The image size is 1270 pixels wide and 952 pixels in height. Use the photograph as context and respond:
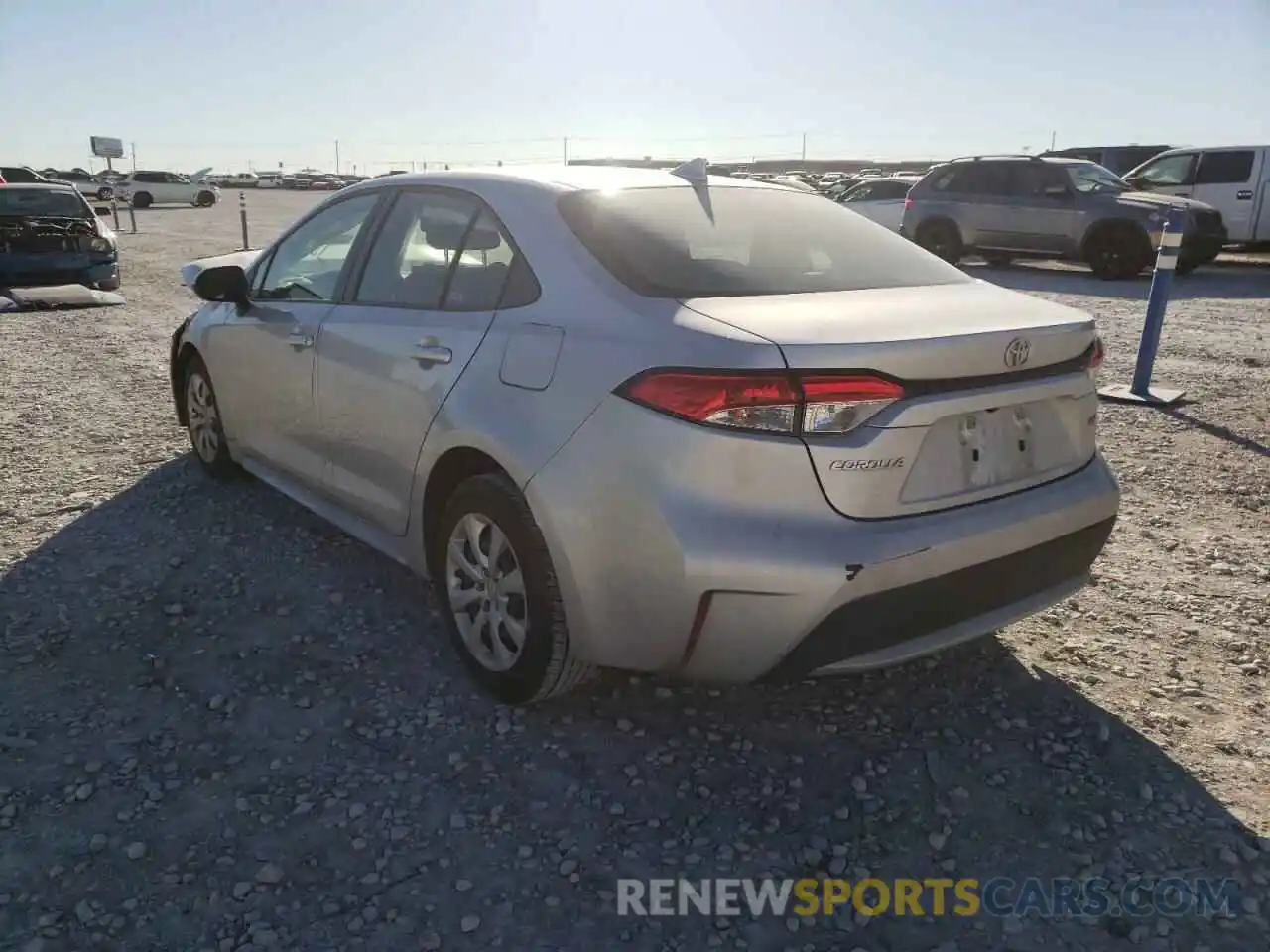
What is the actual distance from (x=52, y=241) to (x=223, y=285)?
29.2 feet

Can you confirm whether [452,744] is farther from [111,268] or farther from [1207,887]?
[111,268]

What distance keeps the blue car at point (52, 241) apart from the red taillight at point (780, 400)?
38.0 feet

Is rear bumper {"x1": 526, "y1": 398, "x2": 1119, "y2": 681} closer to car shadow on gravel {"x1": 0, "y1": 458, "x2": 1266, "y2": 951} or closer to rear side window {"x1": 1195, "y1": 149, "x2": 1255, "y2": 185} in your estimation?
car shadow on gravel {"x1": 0, "y1": 458, "x2": 1266, "y2": 951}

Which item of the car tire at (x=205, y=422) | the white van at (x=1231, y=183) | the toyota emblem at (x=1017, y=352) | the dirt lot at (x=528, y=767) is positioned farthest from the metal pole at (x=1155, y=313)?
the white van at (x=1231, y=183)

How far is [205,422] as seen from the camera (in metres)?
4.86

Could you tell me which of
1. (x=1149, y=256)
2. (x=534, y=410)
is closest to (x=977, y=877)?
(x=534, y=410)

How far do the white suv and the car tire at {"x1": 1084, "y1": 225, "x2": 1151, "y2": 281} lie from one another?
38.7 m

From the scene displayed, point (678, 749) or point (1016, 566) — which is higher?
point (1016, 566)

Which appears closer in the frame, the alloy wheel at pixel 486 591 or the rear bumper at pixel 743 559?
the rear bumper at pixel 743 559

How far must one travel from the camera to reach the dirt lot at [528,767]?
7.05 feet

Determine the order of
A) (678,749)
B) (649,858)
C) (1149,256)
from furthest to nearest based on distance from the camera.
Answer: (1149,256), (678,749), (649,858)

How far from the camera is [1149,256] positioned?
13.4m

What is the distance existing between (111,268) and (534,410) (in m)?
11.3

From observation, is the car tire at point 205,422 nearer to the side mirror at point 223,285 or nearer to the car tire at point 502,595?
the side mirror at point 223,285
